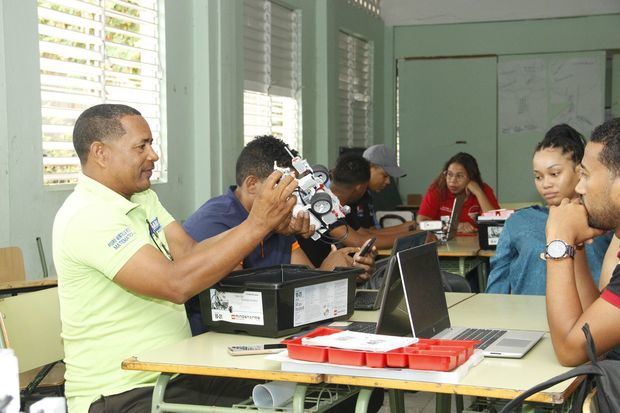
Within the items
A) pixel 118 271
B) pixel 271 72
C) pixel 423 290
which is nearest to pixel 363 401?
pixel 423 290

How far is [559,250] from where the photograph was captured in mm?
2338

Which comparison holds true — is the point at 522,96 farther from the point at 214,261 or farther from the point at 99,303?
the point at 99,303

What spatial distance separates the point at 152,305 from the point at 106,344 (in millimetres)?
181

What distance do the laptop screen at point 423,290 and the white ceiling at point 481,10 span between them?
7.48 meters

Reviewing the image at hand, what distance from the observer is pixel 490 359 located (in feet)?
7.42

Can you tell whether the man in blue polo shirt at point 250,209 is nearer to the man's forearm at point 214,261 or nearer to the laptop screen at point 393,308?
the man's forearm at point 214,261

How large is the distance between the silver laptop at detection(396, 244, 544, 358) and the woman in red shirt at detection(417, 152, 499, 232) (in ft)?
13.4

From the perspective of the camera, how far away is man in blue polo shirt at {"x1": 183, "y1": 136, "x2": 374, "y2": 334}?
321 centimetres

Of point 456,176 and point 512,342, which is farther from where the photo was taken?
point 456,176

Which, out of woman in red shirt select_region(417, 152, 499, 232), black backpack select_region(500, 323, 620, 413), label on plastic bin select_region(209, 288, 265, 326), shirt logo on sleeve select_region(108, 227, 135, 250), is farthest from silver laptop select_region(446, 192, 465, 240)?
black backpack select_region(500, 323, 620, 413)

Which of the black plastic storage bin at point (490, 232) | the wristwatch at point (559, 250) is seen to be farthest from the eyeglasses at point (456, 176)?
the wristwatch at point (559, 250)

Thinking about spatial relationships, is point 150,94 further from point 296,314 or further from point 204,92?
point 296,314

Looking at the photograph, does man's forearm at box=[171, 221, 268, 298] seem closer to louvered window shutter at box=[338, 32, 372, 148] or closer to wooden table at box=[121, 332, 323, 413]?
wooden table at box=[121, 332, 323, 413]

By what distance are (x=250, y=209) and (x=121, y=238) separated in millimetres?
859
